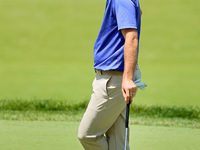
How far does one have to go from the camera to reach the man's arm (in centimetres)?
279

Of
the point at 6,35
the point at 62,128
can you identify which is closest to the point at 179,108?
the point at 62,128

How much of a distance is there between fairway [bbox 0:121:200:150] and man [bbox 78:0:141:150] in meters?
1.40

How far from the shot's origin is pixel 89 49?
308 inches

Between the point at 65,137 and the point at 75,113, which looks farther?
the point at 75,113

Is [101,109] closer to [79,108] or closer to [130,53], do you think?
[130,53]

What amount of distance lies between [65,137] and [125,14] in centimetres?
241

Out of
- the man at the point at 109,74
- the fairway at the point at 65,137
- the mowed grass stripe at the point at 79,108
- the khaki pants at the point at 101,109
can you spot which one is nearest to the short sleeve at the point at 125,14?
the man at the point at 109,74

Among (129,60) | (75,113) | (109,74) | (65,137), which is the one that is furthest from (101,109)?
(75,113)

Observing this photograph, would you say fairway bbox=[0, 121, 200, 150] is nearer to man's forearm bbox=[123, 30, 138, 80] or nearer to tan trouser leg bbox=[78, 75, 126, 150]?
tan trouser leg bbox=[78, 75, 126, 150]

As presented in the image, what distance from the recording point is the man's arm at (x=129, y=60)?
279cm

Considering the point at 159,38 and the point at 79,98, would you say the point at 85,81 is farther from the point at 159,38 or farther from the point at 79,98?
the point at 159,38

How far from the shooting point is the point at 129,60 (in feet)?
9.16

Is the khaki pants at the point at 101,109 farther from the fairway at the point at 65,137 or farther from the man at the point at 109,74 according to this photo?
the fairway at the point at 65,137

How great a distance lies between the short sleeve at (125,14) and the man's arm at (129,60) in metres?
0.04
